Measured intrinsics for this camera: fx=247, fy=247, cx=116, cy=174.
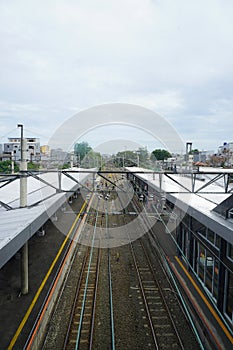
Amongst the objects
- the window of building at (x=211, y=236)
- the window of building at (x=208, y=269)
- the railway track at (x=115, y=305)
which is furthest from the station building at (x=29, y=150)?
the window of building at (x=208, y=269)

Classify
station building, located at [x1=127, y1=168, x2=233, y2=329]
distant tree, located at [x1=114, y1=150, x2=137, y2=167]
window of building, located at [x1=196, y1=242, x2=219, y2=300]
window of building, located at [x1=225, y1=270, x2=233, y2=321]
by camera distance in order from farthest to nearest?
distant tree, located at [x1=114, y1=150, x2=137, y2=167]
window of building, located at [x1=196, y1=242, x2=219, y2=300]
window of building, located at [x1=225, y1=270, x2=233, y2=321]
station building, located at [x1=127, y1=168, x2=233, y2=329]

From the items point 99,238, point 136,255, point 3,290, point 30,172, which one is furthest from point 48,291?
point 99,238

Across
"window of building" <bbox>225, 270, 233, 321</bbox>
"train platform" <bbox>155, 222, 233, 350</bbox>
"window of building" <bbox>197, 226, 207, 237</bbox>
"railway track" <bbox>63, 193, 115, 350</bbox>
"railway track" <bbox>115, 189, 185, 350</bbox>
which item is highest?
"window of building" <bbox>197, 226, 207, 237</bbox>

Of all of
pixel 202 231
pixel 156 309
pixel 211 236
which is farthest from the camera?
pixel 202 231

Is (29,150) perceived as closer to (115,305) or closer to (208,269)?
(115,305)

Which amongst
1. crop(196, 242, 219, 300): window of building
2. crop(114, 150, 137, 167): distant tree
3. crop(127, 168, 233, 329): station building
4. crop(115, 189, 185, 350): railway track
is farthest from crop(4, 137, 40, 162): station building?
crop(114, 150, 137, 167): distant tree

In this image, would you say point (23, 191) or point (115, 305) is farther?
point (115, 305)

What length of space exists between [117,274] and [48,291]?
1.88 metres

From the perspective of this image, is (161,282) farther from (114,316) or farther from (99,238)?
(99,238)

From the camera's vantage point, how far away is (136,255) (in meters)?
7.20

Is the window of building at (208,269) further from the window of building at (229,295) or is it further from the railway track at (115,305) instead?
the railway track at (115,305)

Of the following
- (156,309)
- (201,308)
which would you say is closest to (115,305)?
(156,309)

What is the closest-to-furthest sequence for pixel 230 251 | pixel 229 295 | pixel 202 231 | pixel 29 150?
pixel 230 251 < pixel 229 295 < pixel 29 150 < pixel 202 231

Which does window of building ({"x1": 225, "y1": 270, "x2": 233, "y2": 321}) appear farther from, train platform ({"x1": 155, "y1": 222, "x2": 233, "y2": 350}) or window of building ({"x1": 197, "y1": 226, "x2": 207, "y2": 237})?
window of building ({"x1": 197, "y1": 226, "x2": 207, "y2": 237})
